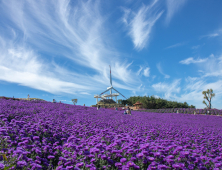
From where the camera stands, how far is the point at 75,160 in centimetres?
359

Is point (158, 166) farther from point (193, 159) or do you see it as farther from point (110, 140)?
point (110, 140)

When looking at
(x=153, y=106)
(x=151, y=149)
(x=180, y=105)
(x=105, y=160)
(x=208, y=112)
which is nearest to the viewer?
(x=105, y=160)

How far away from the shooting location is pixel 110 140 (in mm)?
5508

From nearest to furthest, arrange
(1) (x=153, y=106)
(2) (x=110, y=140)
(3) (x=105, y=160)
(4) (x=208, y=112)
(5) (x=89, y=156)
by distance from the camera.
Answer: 1. (5) (x=89, y=156)
2. (3) (x=105, y=160)
3. (2) (x=110, y=140)
4. (4) (x=208, y=112)
5. (1) (x=153, y=106)

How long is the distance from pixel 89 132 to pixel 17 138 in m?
2.73

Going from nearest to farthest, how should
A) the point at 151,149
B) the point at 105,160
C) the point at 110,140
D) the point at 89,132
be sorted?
the point at 105,160, the point at 151,149, the point at 110,140, the point at 89,132

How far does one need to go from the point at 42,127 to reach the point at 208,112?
34.0 m

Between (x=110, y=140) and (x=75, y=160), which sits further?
(x=110, y=140)

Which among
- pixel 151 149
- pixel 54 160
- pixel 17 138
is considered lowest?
pixel 54 160

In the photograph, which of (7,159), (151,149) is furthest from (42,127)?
(151,149)

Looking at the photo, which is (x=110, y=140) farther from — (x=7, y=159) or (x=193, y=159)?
(x=7, y=159)

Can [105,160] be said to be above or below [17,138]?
below

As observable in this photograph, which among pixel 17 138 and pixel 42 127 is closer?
pixel 17 138

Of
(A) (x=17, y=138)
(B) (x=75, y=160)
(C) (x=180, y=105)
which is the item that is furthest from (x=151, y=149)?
(C) (x=180, y=105)
